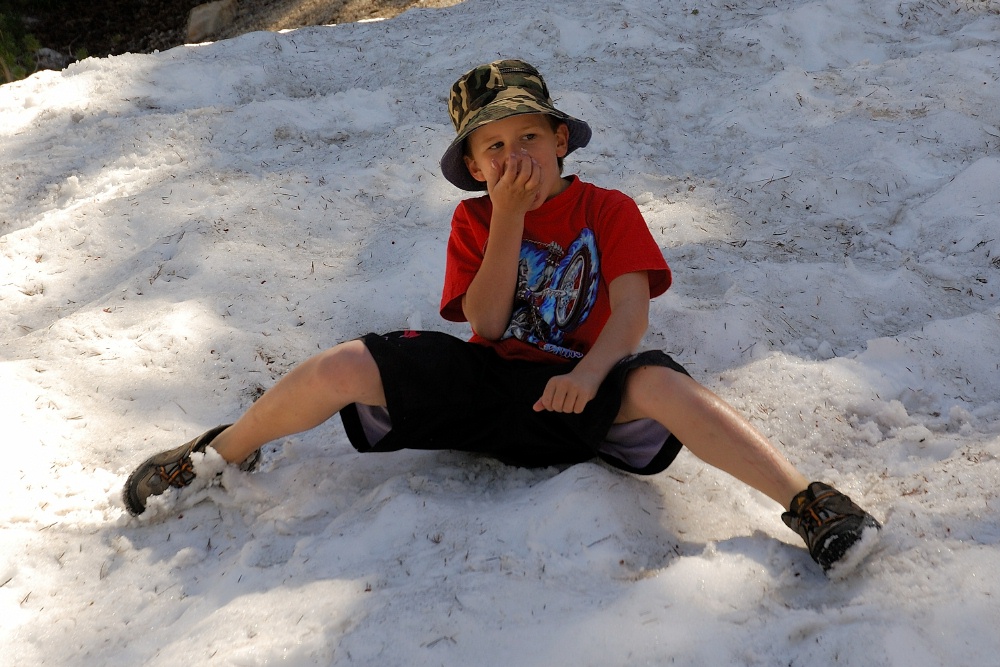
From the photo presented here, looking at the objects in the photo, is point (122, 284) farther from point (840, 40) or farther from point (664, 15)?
point (840, 40)

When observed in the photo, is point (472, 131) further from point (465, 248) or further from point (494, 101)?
point (465, 248)

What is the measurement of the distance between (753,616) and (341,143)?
10.6 ft

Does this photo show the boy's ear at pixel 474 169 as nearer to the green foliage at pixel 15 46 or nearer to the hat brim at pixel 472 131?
the hat brim at pixel 472 131

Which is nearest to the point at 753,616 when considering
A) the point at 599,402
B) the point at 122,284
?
the point at 599,402

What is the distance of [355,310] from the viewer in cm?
312

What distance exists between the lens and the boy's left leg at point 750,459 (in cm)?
174

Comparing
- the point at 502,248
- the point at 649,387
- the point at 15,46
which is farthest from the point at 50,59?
the point at 649,387

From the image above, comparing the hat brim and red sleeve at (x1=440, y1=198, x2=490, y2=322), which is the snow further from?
the hat brim

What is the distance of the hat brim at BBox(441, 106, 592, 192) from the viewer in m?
2.13

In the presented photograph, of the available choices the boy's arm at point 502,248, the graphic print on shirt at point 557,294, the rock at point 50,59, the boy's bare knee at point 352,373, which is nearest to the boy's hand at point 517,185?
the boy's arm at point 502,248

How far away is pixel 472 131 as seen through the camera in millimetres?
2189

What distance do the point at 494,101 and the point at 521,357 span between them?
25.6 inches

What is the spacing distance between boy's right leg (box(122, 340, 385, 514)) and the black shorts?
0.17 ft

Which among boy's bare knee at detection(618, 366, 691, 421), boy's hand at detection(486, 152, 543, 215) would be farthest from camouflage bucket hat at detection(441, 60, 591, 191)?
boy's bare knee at detection(618, 366, 691, 421)
